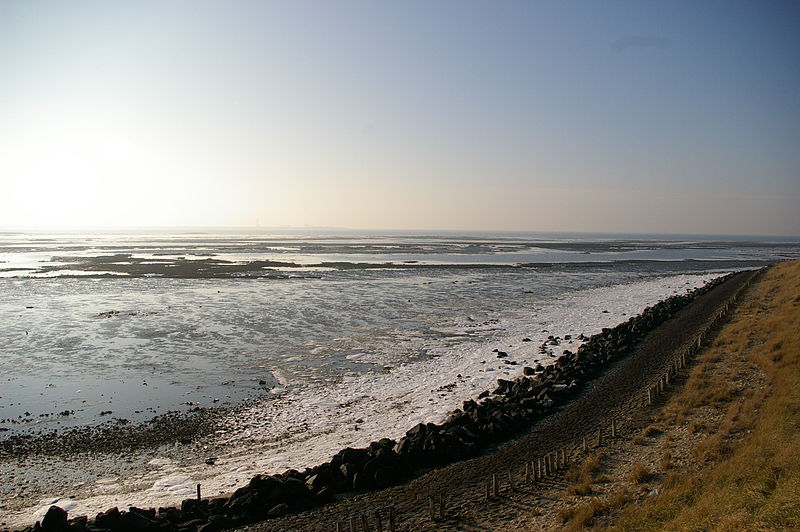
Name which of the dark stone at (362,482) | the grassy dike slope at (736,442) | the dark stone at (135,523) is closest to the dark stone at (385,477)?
the dark stone at (362,482)

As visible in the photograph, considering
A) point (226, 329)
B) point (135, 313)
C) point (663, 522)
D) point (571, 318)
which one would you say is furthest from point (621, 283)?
point (663, 522)

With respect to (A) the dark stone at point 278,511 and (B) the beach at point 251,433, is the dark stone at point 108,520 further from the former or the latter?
(A) the dark stone at point 278,511

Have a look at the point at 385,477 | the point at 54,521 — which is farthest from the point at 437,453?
the point at 54,521

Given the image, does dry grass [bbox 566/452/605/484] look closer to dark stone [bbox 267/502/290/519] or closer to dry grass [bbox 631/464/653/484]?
dry grass [bbox 631/464/653/484]

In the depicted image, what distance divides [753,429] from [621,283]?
47.3 meters

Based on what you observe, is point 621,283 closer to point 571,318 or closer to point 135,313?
point 571,318

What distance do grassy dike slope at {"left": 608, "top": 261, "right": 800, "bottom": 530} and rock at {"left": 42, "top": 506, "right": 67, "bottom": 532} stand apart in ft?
32.8

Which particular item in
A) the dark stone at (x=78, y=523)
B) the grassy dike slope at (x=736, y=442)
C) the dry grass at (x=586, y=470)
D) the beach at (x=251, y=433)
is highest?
the grassy dike slope at (x=736, y=442)

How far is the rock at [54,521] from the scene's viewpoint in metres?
9.99

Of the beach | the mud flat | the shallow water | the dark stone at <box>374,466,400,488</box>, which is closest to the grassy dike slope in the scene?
the mud flat

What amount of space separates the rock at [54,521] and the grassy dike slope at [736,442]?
10009 mm

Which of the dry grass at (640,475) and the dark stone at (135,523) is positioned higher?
the dry grass at (640,475)

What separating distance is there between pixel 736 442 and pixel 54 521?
15.4 metres

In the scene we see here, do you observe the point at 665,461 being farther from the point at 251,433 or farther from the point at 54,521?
the point at 54,521
